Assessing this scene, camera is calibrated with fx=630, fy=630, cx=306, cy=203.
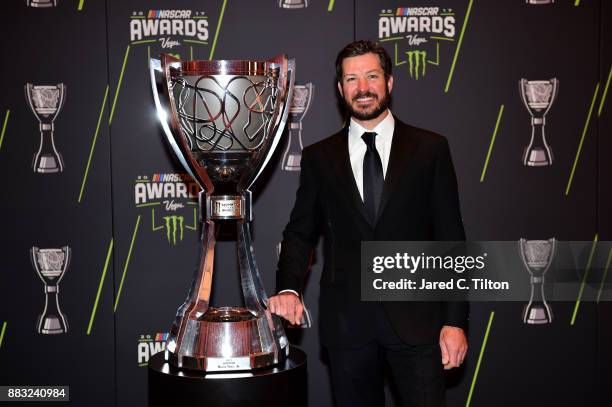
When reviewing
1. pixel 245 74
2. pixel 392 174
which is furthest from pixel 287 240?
pixel 245 74

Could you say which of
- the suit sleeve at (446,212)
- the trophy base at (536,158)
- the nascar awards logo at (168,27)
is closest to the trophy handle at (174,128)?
the suit sleeve at (446,212)

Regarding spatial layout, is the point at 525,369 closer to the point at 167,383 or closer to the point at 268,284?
the point at 268,284

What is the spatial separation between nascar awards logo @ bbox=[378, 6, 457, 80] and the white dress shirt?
82 centimetres

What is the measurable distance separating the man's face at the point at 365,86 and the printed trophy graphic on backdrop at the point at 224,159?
0.20 m

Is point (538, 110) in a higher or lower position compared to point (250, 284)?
higher

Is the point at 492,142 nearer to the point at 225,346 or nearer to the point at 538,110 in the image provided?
the point at 538,110

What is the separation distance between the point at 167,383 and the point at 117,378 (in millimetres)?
1248

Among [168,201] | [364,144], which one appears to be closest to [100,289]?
[168,201]

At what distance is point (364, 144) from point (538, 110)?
1.11 meters

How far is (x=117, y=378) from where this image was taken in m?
2.61

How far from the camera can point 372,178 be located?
175cm

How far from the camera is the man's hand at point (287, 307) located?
5.29 feet

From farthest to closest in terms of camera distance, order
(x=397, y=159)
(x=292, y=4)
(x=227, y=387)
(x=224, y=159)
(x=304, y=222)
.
Answer: (x=292, y=4) → (x=304, y=222) → (x=397, y=159) → (x=224, y=159) → (x=227, y=387)

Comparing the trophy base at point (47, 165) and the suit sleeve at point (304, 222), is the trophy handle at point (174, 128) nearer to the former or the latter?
the suit sleeve at point (304, 222)
